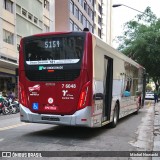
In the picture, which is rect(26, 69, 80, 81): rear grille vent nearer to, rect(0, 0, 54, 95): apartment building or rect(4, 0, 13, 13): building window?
rect(0, 0, 54, 95): apartment building

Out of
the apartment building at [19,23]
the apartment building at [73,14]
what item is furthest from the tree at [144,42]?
the apartment building at [73,14]

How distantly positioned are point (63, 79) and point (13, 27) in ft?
80.9

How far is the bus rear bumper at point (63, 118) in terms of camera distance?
10.1 metres

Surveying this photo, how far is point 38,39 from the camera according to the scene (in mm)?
10875

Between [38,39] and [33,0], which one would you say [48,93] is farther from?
[33,0]

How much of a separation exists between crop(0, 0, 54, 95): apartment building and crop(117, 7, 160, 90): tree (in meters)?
10.1

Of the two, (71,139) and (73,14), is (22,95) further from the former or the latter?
(73,14)

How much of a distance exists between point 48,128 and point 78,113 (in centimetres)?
299

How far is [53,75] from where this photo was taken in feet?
34.6

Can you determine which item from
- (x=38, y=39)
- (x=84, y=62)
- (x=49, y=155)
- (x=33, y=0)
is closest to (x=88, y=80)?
(x=84, y=62)

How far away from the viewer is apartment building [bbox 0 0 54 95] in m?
31.4

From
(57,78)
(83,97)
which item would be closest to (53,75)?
(57,78)

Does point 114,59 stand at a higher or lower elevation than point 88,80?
higher

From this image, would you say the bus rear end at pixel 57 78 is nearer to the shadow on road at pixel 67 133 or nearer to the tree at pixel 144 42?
the shadow on road at pixel 67 133
